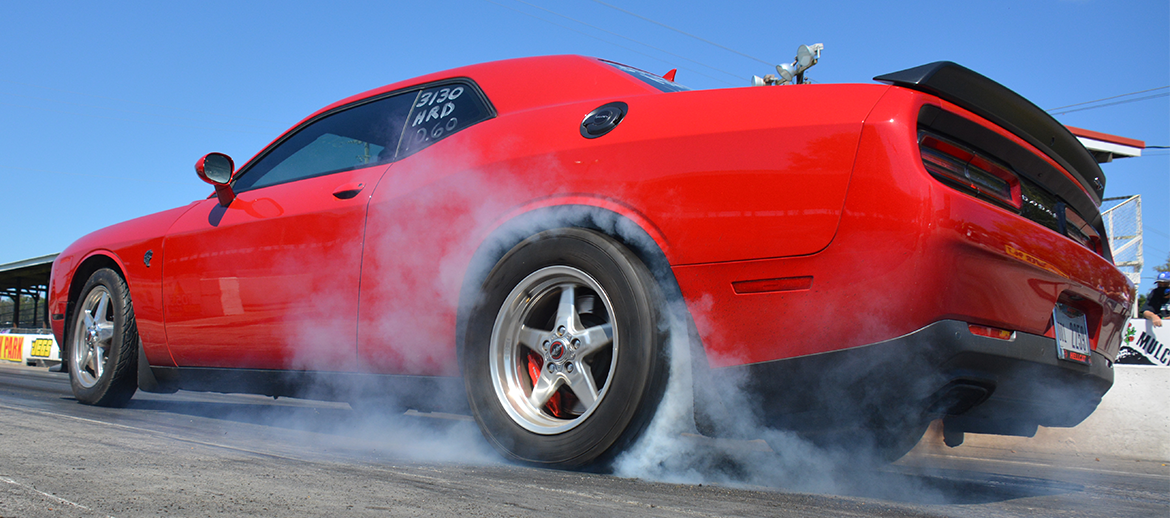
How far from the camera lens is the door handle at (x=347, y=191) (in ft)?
9.67

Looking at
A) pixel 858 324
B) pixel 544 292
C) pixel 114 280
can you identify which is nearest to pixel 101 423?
pixel 114 280

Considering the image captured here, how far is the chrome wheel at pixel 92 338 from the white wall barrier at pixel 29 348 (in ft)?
42.3

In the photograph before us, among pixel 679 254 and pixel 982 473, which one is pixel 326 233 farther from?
pixel 982 473

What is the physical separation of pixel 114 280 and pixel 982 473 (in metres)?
4.37

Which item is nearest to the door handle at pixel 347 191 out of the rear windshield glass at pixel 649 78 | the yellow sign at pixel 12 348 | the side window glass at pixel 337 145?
the side window glass at pixel 337 145

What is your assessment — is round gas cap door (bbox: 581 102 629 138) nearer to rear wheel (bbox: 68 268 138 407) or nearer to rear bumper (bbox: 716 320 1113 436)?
rear bumper (bbox: 716 320 1113 436)

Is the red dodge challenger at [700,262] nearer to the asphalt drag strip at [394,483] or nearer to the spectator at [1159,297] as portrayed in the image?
the asphalt drag strip at [394,483]

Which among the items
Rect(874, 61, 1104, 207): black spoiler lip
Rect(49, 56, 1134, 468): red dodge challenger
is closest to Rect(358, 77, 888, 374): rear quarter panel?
Rect(49, 56, 1134, 468): red dodge challenger

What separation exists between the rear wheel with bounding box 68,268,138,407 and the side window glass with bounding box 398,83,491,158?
2140 mm

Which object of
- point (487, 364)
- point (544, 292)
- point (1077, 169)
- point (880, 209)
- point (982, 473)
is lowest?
point (982, 473)

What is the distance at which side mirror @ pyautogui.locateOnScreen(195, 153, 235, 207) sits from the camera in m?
3.68

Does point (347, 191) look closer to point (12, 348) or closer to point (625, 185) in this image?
point (625, 185)

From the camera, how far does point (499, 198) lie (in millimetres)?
2482

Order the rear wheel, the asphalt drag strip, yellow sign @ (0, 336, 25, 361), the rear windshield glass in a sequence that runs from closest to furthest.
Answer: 1. the asphalt drag strip
2. the rear windshield glass
3. the rear wheel
4. yellow sign @ (0, 336, 25, 361)
